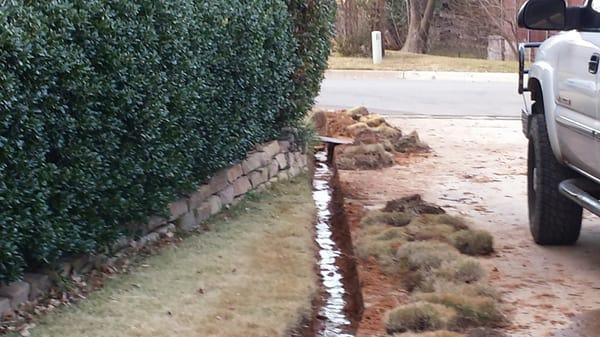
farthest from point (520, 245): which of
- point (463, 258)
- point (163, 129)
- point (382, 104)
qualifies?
point (382, 104)

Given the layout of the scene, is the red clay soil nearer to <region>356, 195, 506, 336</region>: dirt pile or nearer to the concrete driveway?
<region>356, 195, 506, 336</region>: dirt pile

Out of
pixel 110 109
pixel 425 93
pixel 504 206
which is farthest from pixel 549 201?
pixel 425 93

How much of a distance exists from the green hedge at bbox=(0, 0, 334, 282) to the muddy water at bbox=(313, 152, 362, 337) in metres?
1.08

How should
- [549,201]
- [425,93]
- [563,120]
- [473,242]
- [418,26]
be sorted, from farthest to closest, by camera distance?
1. [418,26]
2. [425,93]
3. [473,242]
4. [549,201]
5. [563,120]

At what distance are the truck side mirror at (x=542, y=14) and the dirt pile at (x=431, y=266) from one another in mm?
1584

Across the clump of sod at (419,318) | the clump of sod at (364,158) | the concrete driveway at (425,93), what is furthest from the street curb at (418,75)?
the clump of sod at (419,318)

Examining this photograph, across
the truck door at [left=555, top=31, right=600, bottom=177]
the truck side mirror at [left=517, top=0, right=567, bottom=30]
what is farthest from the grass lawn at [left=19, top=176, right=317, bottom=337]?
the truck side mirror at [left=517, top=0, right=567, bottom=30]

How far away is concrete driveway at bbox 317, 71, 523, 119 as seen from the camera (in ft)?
55.7

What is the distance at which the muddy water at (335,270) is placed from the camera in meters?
6.18

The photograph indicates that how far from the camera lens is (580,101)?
618cm

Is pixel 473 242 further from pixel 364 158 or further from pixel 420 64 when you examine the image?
pixel 420 64

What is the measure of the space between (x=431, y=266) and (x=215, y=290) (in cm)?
142

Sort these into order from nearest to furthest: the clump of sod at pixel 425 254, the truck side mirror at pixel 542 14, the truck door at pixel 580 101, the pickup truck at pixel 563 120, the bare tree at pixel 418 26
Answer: the truck door at pixel 580 101 < the pickup truck at pixel 563 120 < the clump of sod at pixel 425 254 < the truck side mirror at pixel 542 14 < the bare tree at pixel 418 26

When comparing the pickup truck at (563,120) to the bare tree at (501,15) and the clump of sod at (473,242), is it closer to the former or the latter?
the clump of sod at (473,242)
